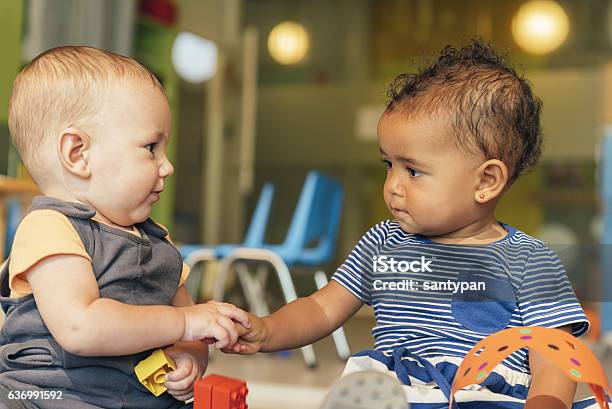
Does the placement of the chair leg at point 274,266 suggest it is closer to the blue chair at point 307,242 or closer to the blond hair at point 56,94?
the blue chair at point 307,242

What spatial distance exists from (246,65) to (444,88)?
4.59m

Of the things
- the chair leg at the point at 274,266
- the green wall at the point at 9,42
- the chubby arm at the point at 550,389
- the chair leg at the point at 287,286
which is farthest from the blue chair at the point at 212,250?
the chubby arm at the point at 550,389

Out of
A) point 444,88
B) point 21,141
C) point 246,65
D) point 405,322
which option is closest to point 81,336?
point 21,141

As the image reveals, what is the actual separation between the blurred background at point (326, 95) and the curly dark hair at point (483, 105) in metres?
3.46

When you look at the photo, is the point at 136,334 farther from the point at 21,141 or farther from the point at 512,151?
the point at 512,151

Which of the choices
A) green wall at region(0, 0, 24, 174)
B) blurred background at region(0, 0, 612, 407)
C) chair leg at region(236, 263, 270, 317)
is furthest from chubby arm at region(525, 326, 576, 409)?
blurred background at region(0, 0, 612, 407)

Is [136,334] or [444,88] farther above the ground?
[444,88]

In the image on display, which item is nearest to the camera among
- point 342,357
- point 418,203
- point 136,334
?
point 136,334

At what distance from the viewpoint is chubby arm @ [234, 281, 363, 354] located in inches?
33.0

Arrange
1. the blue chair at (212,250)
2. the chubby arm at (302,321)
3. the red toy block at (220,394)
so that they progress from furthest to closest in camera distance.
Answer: the blue chair at (212,250) → the chubby arm at (302,321) → the red toy block at (220,394)

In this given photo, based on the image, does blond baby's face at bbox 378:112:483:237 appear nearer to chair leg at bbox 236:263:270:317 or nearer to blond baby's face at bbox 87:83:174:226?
blond baby's face at bbox 87:83:174:226

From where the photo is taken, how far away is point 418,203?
2.81ft

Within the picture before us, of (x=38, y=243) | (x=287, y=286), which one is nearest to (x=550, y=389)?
(x=38, y=243)

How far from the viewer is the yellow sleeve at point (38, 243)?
2.36 feet
